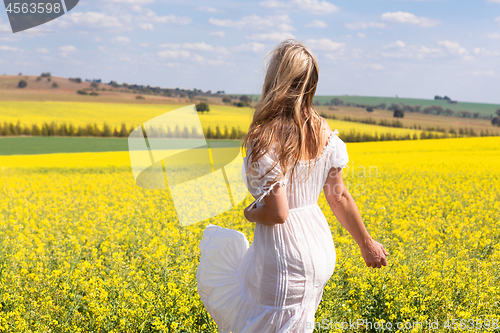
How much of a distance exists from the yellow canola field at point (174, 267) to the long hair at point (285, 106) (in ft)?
6.81

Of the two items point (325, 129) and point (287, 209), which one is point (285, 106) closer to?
point (325, 129)

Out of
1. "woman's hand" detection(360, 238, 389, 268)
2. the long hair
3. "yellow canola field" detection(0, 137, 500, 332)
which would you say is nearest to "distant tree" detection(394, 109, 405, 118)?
"yellow canola field" detection(0, 137, 500, 332)

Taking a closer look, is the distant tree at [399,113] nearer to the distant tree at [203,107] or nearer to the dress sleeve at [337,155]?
the distant tree at [203,107]

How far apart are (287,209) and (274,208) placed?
79 mm

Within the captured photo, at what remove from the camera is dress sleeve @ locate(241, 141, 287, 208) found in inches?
74.5

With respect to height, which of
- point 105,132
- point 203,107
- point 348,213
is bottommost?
point 105,132

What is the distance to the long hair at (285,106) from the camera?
1.86 metres


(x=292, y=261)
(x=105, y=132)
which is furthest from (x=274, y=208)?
(x=105, y=132)

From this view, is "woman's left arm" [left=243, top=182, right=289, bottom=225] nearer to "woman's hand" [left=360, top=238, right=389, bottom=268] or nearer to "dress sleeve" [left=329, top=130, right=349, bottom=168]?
"dress sleeve" [left=329, top=130, right=349, bottom=168]

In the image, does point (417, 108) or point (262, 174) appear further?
point (417, 108)

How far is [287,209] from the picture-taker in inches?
77.7

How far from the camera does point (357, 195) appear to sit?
9062 mm

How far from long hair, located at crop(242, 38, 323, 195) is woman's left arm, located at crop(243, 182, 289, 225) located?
3.1 inches

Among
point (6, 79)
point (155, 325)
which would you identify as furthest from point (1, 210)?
point (6, 79)
